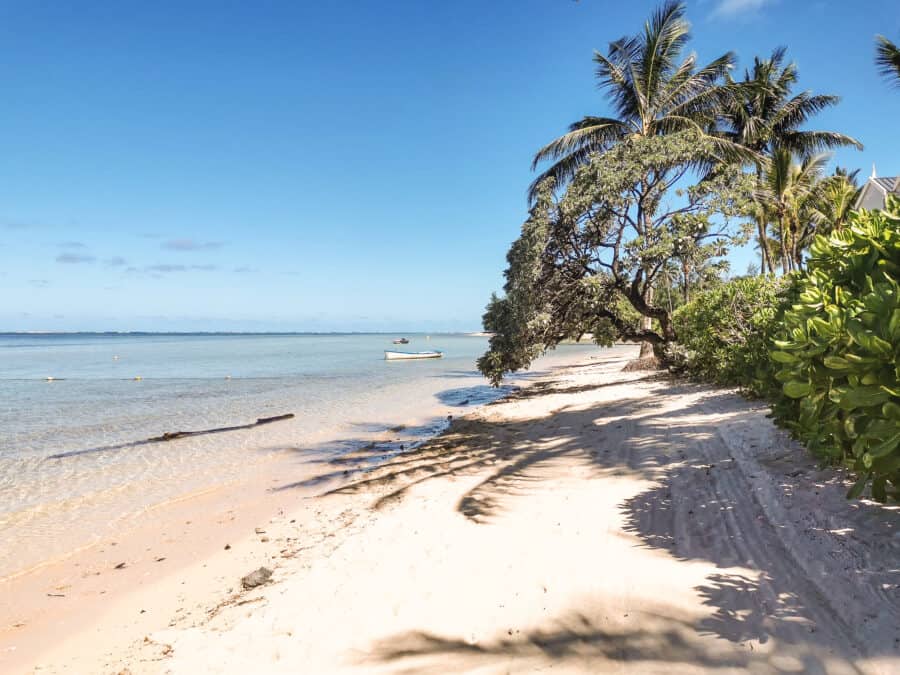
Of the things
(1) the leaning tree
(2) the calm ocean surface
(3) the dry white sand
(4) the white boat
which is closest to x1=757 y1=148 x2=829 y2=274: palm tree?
(1) the leaning tree

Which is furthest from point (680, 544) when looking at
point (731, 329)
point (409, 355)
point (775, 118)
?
point (409, 355)

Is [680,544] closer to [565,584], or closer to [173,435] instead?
[565,584]

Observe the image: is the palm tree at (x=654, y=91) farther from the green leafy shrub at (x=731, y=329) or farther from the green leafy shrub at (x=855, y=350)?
the green leafy shrub at (x=855, y=350)

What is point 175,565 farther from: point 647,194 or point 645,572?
point 647,194

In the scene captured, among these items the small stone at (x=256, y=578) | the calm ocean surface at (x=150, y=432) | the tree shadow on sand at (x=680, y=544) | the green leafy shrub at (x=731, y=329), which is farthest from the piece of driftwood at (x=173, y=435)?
the green leafy shrub at (x=731, y=329)

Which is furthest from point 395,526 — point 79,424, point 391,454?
point 79,424

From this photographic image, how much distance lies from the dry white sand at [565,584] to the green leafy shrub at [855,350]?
0.78 m

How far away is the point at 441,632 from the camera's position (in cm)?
354

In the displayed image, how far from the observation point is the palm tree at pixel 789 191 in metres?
22.3

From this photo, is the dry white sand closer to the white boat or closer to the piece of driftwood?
the piece of driftwood

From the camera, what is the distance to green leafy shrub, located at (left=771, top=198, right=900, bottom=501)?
263 centimetres

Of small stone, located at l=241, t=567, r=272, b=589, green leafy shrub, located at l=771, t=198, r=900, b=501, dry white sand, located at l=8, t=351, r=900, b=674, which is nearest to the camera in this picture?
green leafy shrub, located at l=771, t=198, r=900, b=501

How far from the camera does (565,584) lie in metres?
3.89

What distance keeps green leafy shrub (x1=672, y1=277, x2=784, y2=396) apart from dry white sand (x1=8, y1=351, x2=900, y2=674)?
3.14 m
